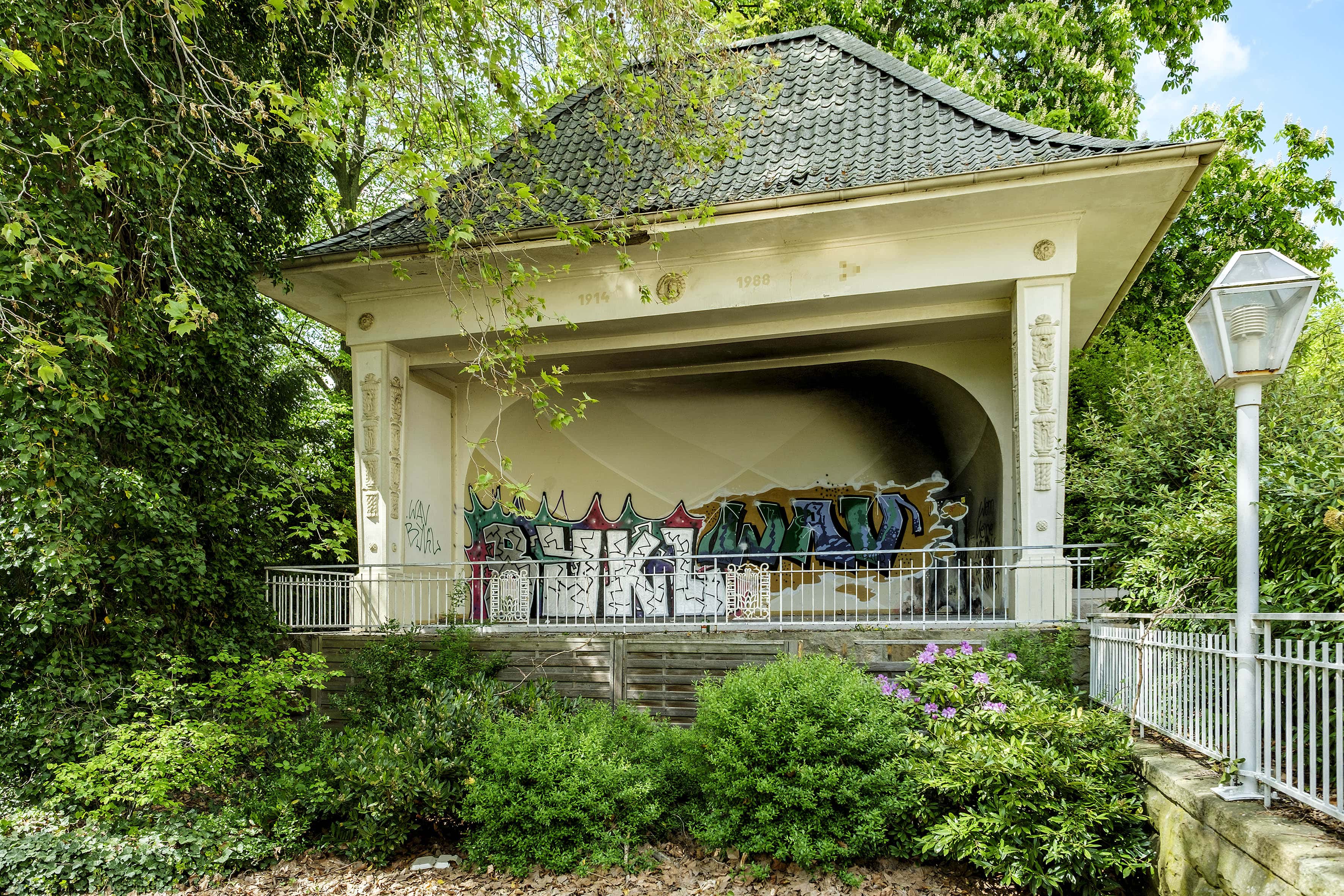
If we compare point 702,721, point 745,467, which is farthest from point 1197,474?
point 745,467

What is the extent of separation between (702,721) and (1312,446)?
4080 millimetres

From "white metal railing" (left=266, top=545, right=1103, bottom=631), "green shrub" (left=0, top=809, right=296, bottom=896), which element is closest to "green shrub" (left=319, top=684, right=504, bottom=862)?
"green shrub" (left=0, top=809, right=296, bottom=896)

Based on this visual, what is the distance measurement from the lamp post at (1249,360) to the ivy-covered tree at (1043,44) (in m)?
12.4

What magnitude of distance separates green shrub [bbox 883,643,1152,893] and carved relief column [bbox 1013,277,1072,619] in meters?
2.49

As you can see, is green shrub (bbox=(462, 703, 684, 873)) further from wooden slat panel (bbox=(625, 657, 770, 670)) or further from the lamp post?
the lamp post

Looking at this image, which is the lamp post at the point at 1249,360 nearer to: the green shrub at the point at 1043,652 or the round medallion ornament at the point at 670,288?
the green shrub at the point at 1043,652

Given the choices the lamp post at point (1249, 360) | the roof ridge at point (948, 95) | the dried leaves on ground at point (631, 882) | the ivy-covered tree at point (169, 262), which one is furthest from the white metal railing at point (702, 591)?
the roof ridge at point (948, 95)

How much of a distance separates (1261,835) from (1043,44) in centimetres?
1602

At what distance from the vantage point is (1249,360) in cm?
360

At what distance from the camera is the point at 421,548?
11.0 metres

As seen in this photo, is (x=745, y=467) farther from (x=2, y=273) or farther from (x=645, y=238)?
(x=2, y=273)

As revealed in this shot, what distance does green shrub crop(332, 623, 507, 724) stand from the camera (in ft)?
24.5

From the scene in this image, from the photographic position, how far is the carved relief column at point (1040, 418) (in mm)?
8008

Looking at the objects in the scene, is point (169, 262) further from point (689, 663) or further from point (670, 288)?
point (689, 663)
